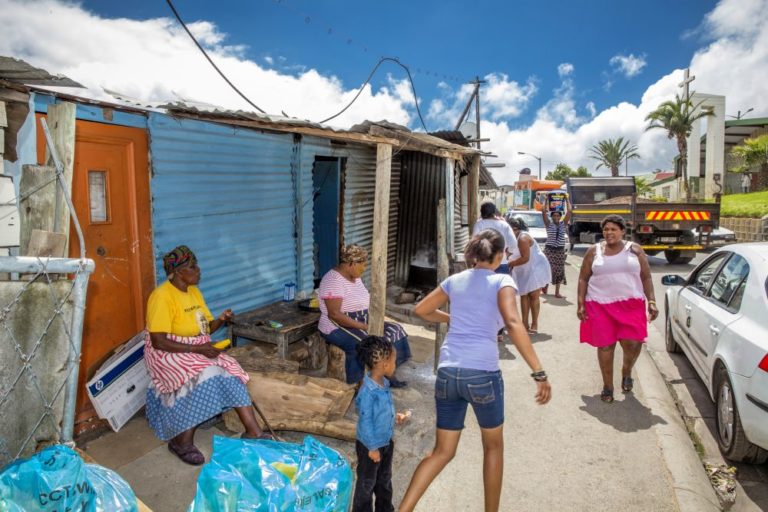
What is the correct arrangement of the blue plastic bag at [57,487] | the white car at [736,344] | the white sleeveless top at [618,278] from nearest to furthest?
1. the blue plastic bag at [57,487]
2. the white car at [736,344]
3. the white sleeveless top at [618,278]

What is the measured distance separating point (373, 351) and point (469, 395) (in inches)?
22.6

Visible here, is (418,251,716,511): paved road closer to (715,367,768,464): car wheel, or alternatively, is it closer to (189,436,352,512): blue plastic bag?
(715,367,768,464): car wheel

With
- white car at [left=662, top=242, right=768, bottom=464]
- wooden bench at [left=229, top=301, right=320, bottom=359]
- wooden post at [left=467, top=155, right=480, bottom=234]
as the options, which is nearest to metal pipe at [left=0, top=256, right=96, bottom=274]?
wooden bench at [left=229, top=301, right=320, bottom=359]

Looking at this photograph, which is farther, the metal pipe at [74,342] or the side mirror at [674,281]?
the side mirror at [674,281]

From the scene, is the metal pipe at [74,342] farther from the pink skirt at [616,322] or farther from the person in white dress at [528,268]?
the person in white dress at [528,268]

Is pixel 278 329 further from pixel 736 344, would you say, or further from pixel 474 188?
pixel 474 188

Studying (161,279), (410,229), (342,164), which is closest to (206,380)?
(161,279)

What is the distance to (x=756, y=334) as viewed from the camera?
347 centimetres

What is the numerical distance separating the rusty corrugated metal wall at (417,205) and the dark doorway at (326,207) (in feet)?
5.18

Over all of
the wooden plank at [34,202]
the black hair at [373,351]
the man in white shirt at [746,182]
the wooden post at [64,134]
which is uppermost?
the man in white shirt at [746,182]

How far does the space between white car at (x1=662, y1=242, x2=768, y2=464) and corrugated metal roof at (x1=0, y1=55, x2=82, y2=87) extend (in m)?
4.52

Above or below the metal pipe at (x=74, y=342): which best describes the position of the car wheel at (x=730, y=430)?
below

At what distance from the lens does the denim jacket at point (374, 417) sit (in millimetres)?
2693

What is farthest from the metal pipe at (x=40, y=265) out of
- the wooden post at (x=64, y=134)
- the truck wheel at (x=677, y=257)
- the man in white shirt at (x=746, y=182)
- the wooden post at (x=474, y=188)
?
the man in white shirt at (x=746, y=182)
